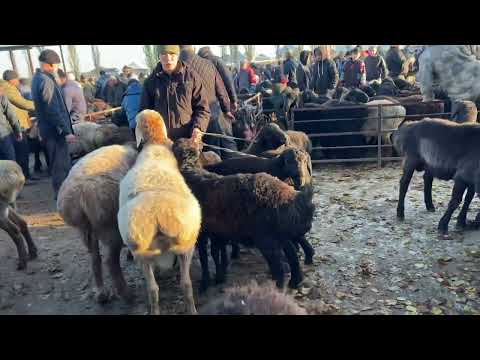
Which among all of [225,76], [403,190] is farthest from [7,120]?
[403,190]

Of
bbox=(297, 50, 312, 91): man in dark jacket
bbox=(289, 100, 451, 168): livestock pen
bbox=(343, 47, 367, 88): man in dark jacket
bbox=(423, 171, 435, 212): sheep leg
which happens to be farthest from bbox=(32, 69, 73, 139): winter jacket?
bbox=(297, 50, 312, 91): man in dark jacket

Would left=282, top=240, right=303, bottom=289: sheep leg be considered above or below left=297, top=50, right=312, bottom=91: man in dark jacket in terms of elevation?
below

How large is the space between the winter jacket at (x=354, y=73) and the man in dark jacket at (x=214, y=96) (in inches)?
318

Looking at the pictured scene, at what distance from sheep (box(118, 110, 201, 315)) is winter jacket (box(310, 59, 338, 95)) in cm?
1076

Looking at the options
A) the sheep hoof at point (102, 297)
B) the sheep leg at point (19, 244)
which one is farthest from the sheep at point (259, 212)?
the sheep leg at point (19, 244)

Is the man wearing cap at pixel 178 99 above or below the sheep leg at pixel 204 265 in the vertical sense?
above

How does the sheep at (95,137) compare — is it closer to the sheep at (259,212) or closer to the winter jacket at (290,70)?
the sheep at (259,212)

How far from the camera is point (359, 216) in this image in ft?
20.9

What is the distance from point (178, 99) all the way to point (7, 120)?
4661 millimetres

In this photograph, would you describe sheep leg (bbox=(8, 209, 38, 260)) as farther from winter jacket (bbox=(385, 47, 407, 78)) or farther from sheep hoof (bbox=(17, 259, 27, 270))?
winter jacket (bbox=(385, 47, 407, 78))

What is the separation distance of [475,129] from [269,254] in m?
3.48

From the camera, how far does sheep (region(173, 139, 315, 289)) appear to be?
4.08m

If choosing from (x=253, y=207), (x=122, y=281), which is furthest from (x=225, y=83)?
(x=122, y=281)

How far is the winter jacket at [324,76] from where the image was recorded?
13242 mm
